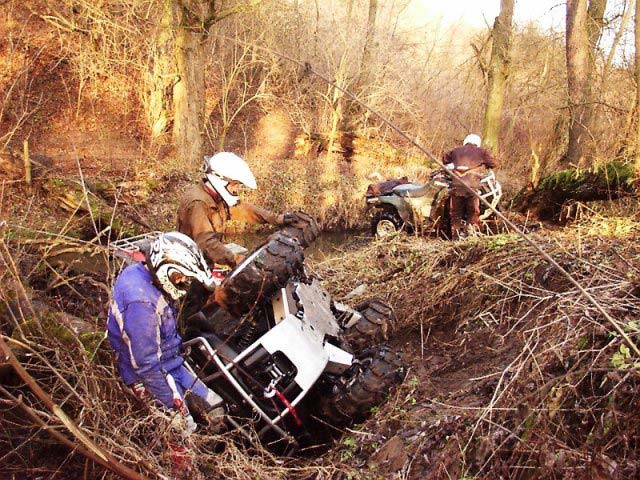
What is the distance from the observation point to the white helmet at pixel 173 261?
328cm

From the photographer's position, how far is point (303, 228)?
4668 mm

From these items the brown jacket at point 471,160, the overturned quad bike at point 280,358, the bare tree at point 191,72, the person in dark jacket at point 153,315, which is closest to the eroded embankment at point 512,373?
the overturned quad bike at point 280,358

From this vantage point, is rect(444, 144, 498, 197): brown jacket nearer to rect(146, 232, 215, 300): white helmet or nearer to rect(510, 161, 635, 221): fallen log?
rect(510, 161, 635, 221): fallen log

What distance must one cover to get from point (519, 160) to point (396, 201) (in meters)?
9.59

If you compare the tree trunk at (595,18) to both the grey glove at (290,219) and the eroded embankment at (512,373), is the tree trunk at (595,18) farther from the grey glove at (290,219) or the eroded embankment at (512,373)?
the grey glove at (290,219)

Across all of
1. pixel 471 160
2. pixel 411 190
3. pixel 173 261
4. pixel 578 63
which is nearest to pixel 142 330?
→ pixel 173 261

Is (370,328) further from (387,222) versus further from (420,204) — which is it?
(387,222)

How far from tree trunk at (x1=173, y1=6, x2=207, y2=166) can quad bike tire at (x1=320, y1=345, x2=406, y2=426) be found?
1199cm

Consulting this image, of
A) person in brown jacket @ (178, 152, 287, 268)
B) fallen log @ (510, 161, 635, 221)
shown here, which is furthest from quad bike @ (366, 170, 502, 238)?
person in brown jacket @ (178, 152, 287, 268)

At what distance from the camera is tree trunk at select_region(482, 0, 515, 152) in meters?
13.9

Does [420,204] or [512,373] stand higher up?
[420,204]

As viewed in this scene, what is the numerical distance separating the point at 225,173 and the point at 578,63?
8.88 meters

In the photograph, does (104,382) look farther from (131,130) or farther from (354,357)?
(131,130)

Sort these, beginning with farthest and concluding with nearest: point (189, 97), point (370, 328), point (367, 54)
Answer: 1. point (367, 54)
2. point (189, 97)
3. point (370, 328)
